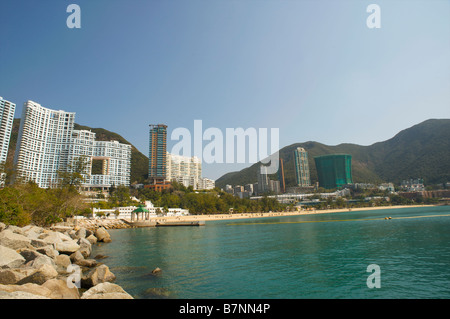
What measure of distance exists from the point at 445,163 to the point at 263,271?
234 m

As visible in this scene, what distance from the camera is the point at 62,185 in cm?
4172

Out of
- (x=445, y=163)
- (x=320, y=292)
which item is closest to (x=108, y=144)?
(x=320, y=292)

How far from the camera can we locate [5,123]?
9200 centimetres

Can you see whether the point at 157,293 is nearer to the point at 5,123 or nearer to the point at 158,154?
the point at 5,123

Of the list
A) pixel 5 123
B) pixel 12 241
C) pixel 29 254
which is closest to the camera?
pixel 29 254

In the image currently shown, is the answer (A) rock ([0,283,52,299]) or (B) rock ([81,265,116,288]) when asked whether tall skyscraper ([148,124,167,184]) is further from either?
(A) rock ([0,283,52,299])

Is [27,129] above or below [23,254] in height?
above

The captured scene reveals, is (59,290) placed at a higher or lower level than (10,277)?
lower

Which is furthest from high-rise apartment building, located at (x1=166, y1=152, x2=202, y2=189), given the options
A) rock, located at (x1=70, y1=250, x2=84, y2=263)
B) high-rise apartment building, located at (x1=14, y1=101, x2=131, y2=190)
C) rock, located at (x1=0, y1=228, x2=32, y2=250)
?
rock, located at (x1=0, y1=228, x2=32, y2=250)

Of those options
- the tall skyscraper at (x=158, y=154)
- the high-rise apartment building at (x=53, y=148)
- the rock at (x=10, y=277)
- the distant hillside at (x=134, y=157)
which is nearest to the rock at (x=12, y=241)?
the rock at (x=10, y=277)

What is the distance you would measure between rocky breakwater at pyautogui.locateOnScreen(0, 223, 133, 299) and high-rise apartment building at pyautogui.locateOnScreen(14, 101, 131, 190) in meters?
86.9

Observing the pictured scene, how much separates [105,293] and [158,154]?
5103 inches

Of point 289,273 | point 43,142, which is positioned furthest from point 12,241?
point 43,142
